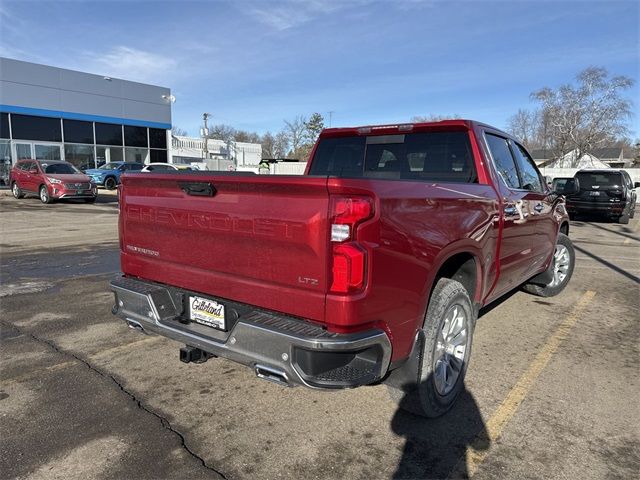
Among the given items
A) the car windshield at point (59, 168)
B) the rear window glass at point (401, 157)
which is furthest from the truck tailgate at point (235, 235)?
the car windshield at point (59, 168)

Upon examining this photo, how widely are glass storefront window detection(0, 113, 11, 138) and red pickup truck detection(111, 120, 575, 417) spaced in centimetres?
2683

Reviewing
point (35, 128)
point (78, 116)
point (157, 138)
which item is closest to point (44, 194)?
point (35, 128)

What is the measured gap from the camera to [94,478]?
2.59 metres

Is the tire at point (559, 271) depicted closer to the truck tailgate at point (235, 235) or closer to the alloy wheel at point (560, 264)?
the alloy wheel at point (560, 264)

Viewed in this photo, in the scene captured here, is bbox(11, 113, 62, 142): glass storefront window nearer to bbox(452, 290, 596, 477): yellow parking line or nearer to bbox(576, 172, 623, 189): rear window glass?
bbox(576, 172, 623, 189): rear window glass

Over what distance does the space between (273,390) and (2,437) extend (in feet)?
5.72

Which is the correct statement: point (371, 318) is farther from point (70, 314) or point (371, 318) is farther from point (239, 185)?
point (70, 314)

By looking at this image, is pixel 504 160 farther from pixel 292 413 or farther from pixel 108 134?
pixel 108 134

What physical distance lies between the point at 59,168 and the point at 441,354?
20.9 m

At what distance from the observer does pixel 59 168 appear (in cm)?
2008

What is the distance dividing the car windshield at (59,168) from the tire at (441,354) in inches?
803

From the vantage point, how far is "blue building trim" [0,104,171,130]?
25.4 metres

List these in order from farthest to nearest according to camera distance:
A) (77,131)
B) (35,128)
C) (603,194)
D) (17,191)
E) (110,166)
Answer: (77,131) < (110,166) < (35,128) < (17,191) < (603,194)

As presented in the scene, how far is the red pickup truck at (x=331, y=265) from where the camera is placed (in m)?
A: 2.45
